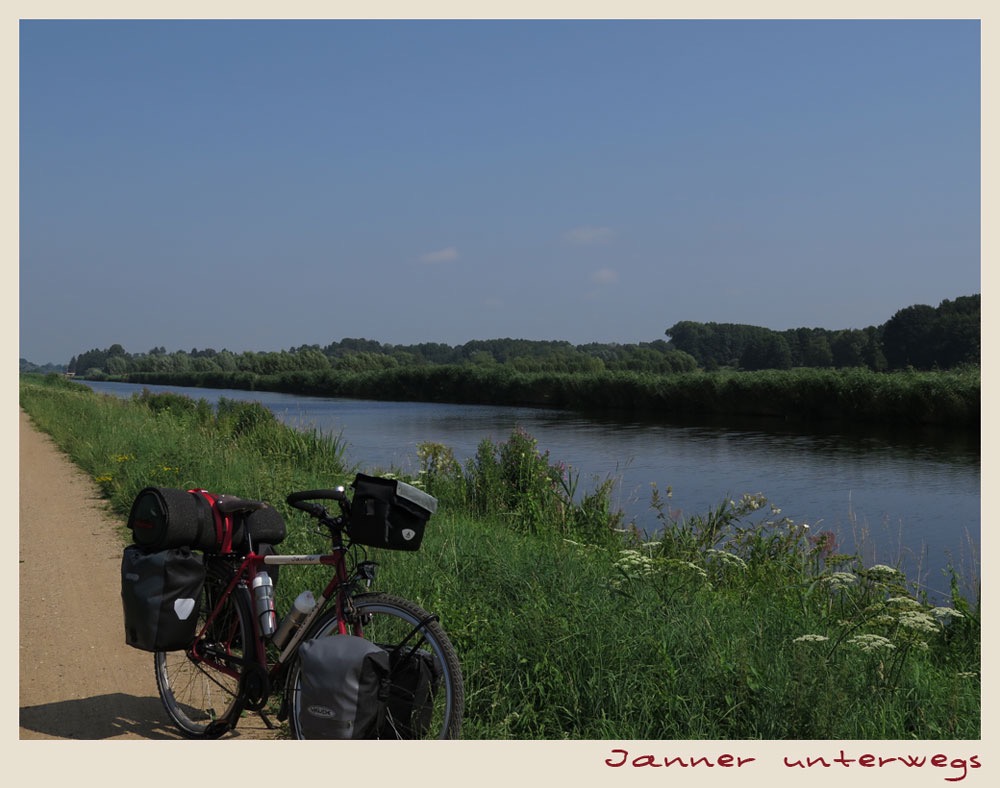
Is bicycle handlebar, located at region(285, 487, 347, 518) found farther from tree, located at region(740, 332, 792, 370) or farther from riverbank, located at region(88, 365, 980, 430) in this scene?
tree, located at region(740, 332, 792, 370)

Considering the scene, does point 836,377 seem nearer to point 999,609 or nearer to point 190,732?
point 999,609

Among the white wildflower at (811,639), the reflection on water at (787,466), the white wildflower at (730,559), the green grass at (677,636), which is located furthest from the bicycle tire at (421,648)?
the reflection on water at (787,466)

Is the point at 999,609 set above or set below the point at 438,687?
below

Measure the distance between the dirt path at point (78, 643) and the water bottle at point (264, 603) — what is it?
1.97ft

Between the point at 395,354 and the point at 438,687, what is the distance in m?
73.0

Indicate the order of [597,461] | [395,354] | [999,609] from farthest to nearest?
[395,354]
[597,461]
[999,609]

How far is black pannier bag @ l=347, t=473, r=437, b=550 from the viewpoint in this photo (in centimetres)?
326

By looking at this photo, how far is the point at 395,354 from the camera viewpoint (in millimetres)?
75688

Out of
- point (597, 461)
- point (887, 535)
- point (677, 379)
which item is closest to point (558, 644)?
point (887, 535)

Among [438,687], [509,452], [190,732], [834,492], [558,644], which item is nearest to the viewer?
[438,687]

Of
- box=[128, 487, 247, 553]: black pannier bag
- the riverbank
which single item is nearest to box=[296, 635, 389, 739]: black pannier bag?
box=[128, 487, 247, 553]: black pannier bag

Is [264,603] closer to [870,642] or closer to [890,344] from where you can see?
[870,642]

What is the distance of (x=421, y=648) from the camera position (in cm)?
329

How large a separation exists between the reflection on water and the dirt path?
19.6 feet
